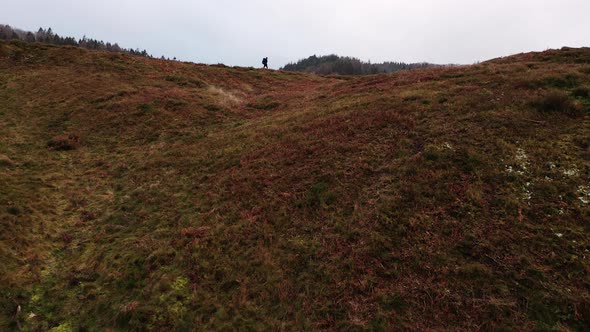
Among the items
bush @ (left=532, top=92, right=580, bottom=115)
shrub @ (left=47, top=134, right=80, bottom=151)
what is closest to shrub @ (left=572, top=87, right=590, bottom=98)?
bush @ (left=532, top=92, right=580, bottom=115)

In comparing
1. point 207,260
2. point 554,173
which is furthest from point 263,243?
point 554,173

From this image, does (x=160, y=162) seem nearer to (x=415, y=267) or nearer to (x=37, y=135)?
(x=37, y=135)

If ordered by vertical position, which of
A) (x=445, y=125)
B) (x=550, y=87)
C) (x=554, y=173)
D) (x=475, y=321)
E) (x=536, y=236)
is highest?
(x=550, y=87)

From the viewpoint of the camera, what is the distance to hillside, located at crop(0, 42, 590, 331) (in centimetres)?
845

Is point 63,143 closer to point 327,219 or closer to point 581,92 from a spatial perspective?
point 327,219

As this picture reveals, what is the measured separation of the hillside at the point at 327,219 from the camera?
8.45m

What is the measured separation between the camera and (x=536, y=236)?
906 cm

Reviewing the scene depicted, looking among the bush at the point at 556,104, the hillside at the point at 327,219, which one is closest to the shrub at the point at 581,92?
the hillside at the point at 327,219

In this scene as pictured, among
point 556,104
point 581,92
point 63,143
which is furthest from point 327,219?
point 63,143

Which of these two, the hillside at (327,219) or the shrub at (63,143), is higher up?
the shrub at (63,143)

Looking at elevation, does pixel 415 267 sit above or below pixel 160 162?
below

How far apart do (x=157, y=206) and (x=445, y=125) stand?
50.0ft

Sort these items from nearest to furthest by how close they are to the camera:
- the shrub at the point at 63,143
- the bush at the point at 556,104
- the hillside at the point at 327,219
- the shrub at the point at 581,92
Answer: the hillside at the point at 327,219 < the bush at the point at 556,104 < the shrub at the point at 581,92 < the shrub at the point at 63,143

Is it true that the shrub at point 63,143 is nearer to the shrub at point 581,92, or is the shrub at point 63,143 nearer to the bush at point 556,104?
the bush at point 556,104
